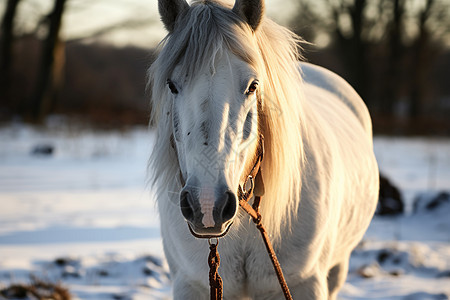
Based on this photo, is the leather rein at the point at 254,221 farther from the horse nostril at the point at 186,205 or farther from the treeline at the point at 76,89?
the treeline at the point at 76,89

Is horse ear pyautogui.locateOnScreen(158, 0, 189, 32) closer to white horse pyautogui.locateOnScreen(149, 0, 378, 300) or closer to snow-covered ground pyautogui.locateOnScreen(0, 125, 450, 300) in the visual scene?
white horse pyautogui.locateOnScreen(149, 0, 378, 300)

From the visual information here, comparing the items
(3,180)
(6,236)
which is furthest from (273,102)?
(3,180)

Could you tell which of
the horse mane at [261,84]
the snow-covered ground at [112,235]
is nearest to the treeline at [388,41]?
the snow-covered ground at [112,235]

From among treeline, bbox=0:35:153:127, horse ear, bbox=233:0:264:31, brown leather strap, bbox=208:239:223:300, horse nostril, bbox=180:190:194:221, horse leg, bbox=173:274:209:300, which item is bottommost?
treeline, bbox=0:35:153:127

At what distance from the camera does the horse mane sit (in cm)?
147

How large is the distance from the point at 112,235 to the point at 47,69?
10.2 metres

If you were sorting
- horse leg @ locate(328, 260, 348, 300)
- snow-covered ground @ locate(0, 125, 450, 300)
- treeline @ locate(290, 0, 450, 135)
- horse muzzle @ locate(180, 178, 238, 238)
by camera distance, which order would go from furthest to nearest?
treeline @ locate(290, 0, 450, 135), snow-covered ground @ locate(0, 125, 450, 300), horse leg @ locate(328, 260, 348, 300), horse muzzle @ locate(180, 178, 238, 238)

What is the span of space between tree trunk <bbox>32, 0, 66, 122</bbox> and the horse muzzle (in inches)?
500

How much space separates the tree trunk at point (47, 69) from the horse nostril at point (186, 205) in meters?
12.7

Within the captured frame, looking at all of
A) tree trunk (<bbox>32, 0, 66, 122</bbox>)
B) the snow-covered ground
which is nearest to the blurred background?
tree trunk (<bbox>32, 0, 66, 122</bbox>)

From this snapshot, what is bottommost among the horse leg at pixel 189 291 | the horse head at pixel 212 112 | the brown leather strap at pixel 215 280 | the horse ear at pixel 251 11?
the horse leg at pixel 189 291

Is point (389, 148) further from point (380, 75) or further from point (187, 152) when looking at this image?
point (380, 75)

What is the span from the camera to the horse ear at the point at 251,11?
156cm

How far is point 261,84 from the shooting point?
59.4 inches
